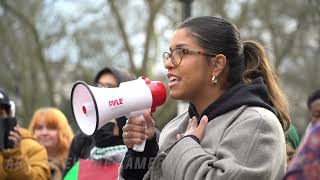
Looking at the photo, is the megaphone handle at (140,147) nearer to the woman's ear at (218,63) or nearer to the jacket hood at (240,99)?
the jacket hood at (240,99)

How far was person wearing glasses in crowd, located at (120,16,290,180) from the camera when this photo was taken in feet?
9.04

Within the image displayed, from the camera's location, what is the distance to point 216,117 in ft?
9.76

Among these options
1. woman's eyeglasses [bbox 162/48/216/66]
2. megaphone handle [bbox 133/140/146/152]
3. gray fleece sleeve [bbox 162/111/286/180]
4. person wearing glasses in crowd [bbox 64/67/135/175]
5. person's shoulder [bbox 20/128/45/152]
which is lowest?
person's shoulder [bbox 20/128/45/152]

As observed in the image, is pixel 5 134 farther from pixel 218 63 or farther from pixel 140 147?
A: pixel 218 63

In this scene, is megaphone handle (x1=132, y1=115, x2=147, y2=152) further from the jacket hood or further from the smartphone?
the smartphone

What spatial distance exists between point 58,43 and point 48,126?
1287 centimetres

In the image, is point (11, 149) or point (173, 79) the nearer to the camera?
point (173, 79)

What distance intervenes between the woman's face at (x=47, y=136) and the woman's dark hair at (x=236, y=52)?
10.5 feet

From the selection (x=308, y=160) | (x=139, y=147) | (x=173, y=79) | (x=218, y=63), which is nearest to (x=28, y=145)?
(x=139, y=147)

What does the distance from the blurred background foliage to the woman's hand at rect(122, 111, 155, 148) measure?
11.0 m

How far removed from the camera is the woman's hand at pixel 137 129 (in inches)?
122

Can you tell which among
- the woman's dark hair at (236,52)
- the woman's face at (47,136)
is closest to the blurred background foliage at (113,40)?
the woman's face at (47,136)

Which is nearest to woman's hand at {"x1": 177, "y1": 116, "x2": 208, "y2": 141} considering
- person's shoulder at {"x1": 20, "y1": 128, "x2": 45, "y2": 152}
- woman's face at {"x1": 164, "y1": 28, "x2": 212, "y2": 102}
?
woman's face at {"x1": 164, "y1": 28, "x2": 212, "y2": 102}

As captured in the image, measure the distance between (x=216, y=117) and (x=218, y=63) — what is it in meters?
0.25
